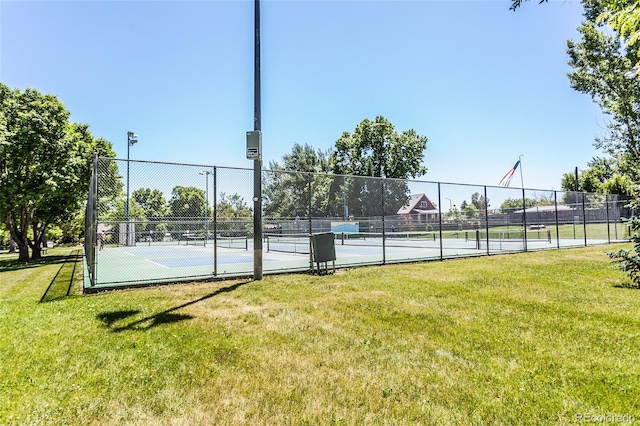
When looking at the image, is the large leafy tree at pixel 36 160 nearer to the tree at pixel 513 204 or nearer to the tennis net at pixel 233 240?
the tennis net at pixel 233 240

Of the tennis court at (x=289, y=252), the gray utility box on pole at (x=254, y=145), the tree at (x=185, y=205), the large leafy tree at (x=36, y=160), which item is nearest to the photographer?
the gray utility box on pole at (x=254, y=145)

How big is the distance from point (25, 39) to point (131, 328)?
11.2m

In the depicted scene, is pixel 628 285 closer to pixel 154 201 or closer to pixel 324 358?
pixel 324 358

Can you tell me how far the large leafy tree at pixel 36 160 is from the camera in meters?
14.5

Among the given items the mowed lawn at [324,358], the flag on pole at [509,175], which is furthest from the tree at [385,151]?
the mowed lawn at [324,358]

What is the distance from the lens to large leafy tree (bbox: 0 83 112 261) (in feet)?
47.6

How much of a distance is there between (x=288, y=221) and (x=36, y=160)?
41.3 feet

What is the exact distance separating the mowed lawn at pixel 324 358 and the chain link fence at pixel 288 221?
2.68 metres

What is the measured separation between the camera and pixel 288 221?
37.8 ft

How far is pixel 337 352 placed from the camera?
136 inches

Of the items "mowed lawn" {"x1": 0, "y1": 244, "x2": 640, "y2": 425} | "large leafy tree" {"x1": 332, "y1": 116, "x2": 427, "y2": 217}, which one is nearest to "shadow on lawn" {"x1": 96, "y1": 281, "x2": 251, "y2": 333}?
"mowed lawn" {"x1": 0, "y1": 244, "x2": 640, "y2": 425}

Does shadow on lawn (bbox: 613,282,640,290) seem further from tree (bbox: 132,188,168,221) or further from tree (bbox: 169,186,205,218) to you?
tree (bbox: 132,188,168,221)

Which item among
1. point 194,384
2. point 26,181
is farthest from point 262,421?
point 26,181

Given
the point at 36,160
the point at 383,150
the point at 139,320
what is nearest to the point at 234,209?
the point at 139,320
